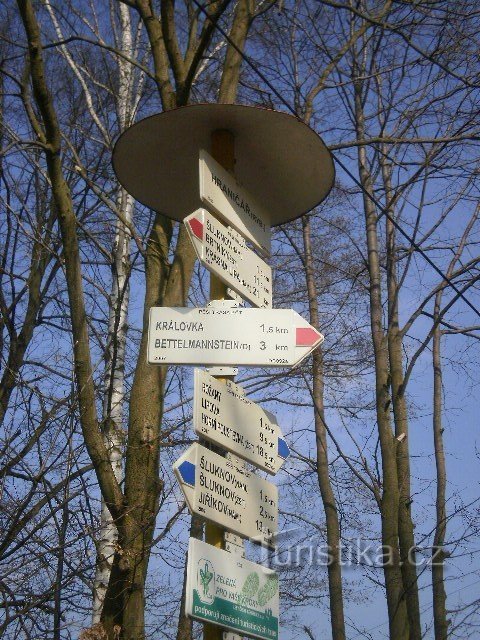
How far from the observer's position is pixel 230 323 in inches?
162

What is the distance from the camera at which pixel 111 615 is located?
194 inches

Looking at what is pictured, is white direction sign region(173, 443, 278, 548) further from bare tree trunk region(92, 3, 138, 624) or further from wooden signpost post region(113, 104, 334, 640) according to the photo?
bare tree trunk region(92, 3, 138, 624)

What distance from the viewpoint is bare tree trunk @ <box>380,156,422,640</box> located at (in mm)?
8094

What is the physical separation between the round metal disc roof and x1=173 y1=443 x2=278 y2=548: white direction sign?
1783 millimetres

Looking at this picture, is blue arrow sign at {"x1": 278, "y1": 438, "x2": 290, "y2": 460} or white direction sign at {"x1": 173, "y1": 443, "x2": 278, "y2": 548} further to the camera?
blue arrow sign at {"x1": 278, "y1": 438, "x2": 290, "y2": 460}

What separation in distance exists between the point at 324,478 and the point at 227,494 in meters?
6.46

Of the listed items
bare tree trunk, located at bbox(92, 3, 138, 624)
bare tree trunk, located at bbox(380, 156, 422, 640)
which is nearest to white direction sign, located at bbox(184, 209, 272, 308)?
bare tree trunk, located at bbox(92, 3, 138, 624)

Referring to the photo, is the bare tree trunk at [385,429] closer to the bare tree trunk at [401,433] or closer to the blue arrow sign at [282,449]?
the bare tree trunk at [401,433]

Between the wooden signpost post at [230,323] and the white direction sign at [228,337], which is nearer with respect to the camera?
the wooden signpost post at [230,323]

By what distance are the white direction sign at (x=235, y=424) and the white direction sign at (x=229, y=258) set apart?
51 centimetres

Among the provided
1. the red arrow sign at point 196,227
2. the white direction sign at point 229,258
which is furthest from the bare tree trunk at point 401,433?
the red arrow sign at point 196,227

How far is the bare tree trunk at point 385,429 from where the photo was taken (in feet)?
25.9

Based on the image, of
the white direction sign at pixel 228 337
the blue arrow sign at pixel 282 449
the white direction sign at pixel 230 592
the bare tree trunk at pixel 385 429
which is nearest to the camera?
the white direction sign at pixel 230 592

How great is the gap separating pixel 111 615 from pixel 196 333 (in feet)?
5.87
